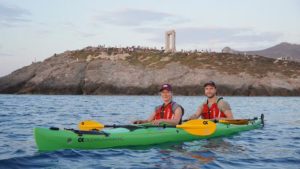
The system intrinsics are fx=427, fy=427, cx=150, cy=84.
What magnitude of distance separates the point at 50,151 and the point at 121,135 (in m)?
2.12

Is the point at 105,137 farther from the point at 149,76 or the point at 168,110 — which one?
the point at 149,76

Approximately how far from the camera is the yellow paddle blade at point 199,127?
1409 centimetres

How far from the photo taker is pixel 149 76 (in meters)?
79.4

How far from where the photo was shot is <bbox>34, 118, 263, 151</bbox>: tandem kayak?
11.5m

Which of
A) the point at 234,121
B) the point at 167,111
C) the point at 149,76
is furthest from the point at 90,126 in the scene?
the point at 149,76

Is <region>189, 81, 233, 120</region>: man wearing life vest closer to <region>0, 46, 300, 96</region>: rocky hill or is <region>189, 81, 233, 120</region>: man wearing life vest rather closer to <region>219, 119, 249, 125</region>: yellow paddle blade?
<region>219, 119, 249, 125</region>: yellow paddle blade

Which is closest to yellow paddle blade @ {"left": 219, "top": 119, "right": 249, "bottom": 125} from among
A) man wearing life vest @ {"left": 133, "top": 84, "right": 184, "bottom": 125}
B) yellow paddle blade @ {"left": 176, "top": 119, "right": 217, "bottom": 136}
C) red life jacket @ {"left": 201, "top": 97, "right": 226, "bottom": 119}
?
red life jacket @ {"left": 201, "top": 97, "right": 226, "bottom": 119}

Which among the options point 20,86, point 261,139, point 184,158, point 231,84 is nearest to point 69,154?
point 184,158

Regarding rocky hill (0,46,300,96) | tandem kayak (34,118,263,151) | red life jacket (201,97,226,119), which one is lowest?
tandem kayak (34,118,263,151)

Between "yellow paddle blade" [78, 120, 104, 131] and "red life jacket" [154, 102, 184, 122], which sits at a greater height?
"red life jacket" [154, 102, 184, 122]

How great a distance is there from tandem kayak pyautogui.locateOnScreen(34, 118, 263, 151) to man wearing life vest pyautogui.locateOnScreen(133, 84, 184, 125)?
594 mm

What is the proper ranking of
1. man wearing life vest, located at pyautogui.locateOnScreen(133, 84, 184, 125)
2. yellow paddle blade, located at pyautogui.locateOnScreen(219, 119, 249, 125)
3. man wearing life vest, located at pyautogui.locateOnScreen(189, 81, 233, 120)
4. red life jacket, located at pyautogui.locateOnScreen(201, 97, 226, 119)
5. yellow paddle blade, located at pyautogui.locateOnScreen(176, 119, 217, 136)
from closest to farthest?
1. yellow paddle blade, located at pyautogui.locateOnScreen(176, 119, 217, 136)
2. man wearing life vest, located at pyautogui.locateOnScreen(133, 84, 184, 125)
3. yellow paddle blade, located at pyautogui.locateOnScreen(219, 119, 249, 125)
4. man wearing life vest, located at pyautogui.locateOnScreen(189, 81, 233, 120)
5. red life jacket, located at pyautogui.locateOnScreen(201, 97, 226, 119)

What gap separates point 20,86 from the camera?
80562 millimetres

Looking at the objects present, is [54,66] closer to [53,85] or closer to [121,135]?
[53,85]
